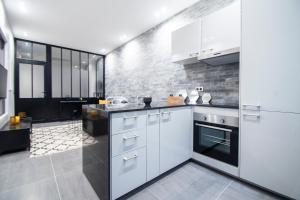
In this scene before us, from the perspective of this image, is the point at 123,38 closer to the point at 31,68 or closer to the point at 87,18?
the point at 87,18

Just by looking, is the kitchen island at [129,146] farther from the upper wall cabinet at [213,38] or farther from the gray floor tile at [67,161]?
the upper wall cabinet at [213,38]

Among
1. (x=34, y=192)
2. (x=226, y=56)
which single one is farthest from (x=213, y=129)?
(x=34, y=192)

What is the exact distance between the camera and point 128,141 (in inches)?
51.4

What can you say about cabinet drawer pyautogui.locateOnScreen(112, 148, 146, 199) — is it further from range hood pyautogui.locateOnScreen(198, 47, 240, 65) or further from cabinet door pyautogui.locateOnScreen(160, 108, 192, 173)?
range hood pyautogui.locateOnScreen(198, 47, 240, 65)

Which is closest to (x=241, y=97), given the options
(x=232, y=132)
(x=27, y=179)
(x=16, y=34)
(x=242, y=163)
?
(x=232, y=132)

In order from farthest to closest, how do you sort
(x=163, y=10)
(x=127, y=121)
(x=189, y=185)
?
(x=163, y=10) < (x=189, y=185) < (x=127, y=121)

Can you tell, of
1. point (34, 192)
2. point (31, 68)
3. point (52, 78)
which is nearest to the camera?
point (34, 192)

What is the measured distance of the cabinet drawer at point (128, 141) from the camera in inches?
47.8

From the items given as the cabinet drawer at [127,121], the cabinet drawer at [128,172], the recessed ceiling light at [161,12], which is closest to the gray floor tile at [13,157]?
the cabinet drawer at [128,172]

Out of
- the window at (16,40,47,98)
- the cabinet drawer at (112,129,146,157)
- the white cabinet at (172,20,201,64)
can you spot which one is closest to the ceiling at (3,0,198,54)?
the window at (16,40,47,98)

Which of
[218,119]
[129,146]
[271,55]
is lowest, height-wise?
[129,146]

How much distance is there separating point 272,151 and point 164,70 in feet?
7.92

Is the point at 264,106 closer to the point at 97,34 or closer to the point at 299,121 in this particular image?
the point at 299,121

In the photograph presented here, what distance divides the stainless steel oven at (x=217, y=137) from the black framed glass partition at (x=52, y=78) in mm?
5091
